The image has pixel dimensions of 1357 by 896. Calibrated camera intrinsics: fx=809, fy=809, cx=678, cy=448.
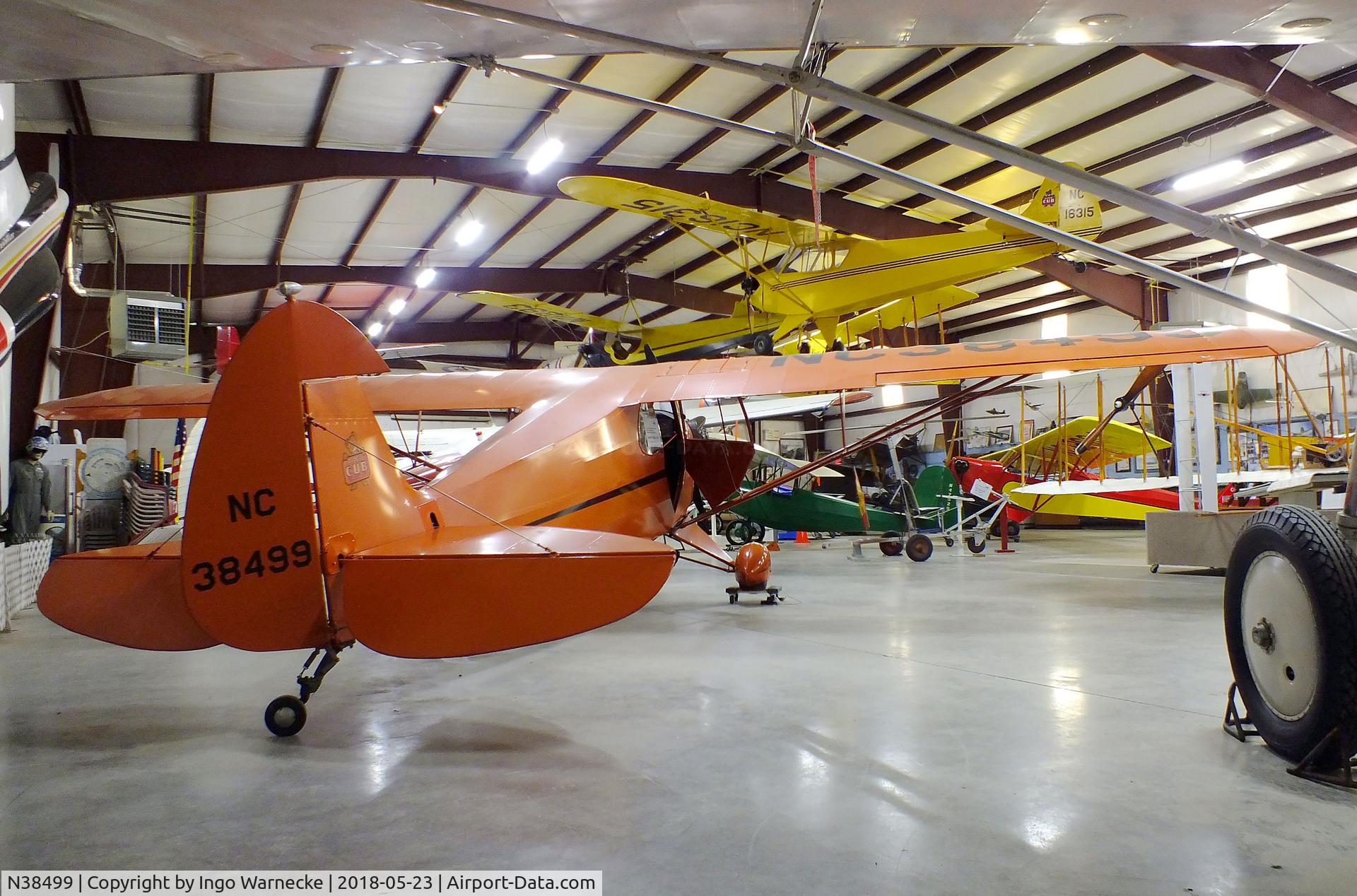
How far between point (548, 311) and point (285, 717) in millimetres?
12685

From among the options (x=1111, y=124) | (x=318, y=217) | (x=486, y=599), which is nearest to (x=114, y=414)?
(x=486, y=599)

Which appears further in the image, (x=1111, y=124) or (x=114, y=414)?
(x=1111, y=124)

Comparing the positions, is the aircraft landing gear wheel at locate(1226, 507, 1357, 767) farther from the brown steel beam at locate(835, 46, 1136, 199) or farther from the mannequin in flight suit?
the mannequin in flight suit

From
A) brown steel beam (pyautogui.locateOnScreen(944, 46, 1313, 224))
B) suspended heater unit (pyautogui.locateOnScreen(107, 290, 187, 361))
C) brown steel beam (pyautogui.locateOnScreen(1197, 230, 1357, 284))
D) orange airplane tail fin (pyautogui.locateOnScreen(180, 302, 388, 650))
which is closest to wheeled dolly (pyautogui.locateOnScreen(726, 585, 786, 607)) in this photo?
orange airplane tail fin (pyautogui.locateOnScreen(180, 302, 388, 650))

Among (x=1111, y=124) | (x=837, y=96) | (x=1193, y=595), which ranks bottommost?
(x=1193, y=595)

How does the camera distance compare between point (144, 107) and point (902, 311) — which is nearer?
point (144, 107)

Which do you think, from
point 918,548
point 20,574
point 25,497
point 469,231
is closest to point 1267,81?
point 918,548

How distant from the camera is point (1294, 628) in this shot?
2.88 metres

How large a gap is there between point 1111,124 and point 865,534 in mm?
7591

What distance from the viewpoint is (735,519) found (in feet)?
52.7

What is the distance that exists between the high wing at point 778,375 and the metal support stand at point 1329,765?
10.8 feet

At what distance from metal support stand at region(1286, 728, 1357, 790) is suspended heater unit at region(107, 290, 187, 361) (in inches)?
435

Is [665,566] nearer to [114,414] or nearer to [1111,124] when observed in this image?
[114,414]

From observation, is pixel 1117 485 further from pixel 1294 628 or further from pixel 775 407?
pixel 1294 628
